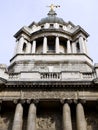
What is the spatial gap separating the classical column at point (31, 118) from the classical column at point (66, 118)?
2145mm

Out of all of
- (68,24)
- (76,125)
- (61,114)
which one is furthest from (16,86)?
(68,24)

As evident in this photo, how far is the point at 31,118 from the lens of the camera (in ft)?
62.1

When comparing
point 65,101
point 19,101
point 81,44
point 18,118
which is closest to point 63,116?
point 65,101

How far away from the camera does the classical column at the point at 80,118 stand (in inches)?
720

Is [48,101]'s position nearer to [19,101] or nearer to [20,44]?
[19,101]

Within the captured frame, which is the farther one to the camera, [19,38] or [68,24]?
[68,24]

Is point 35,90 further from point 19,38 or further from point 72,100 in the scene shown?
point 19,38

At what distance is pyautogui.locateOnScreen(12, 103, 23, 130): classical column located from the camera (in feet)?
60.4

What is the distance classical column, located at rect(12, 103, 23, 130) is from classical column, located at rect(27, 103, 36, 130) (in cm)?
59

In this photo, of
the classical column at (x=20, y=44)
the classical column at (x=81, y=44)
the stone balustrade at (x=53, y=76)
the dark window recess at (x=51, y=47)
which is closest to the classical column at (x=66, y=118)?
the stone balustrade at (x=53, y=76)

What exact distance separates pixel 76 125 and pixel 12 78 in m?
6.58

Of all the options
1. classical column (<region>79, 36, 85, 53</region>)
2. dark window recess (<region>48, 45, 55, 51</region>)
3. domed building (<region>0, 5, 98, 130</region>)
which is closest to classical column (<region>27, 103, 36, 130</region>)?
domed building (<region>0, 5, 98, 130</region>)

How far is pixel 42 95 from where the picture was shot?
805 inches

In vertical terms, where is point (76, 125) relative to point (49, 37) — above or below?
below
